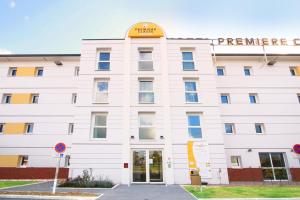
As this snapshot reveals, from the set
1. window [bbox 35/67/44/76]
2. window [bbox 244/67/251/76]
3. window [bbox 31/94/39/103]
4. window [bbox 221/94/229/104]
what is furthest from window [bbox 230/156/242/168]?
window [bbox 35/67/44/76]

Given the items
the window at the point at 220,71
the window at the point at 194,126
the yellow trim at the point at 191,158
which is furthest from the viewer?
the window at the point at 220,71

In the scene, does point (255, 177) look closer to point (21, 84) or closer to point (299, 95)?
point (299, 95)

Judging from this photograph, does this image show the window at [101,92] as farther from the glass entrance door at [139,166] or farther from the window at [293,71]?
the window at [293,71]

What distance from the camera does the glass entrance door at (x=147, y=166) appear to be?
39.8 ft

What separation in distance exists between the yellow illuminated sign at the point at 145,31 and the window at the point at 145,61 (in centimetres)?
133

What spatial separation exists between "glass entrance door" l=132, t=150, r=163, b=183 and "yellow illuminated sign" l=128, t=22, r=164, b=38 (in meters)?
8.83

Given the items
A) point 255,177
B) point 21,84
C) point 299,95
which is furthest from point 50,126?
point 299,95

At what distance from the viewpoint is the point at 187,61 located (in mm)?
14758

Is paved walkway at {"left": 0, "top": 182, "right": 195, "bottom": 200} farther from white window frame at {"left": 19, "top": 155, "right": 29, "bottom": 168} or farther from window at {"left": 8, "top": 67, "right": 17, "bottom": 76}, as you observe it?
window at {"left": 8, "top": 67, "right": 17, "bottom": 76}

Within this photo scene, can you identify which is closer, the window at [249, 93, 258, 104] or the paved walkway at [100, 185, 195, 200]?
the paved walkway at [100, 185, 195, 200]

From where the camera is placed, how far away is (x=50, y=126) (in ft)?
50.0

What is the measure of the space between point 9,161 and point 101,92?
8849 millimetres

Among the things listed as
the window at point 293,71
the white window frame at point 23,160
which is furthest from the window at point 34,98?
the window at point 293,71

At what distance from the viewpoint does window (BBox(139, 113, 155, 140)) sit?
42.3 ft
